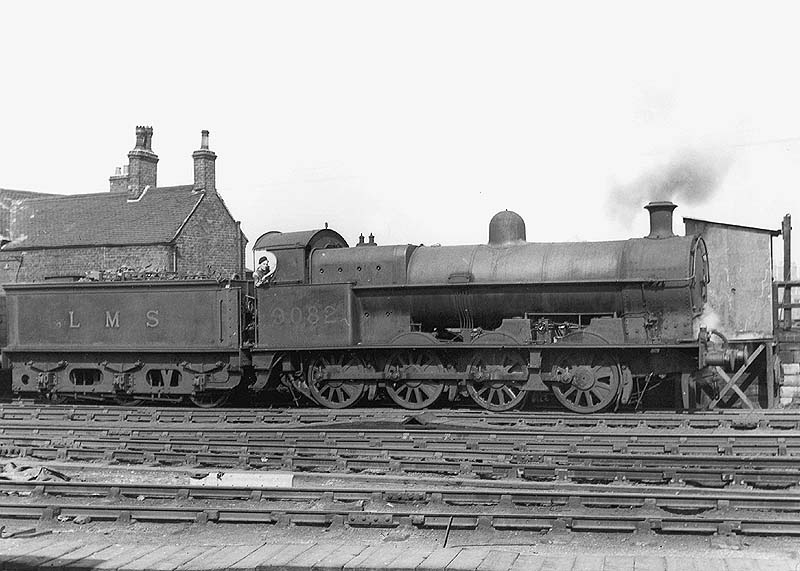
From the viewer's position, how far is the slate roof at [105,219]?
27.8 meters

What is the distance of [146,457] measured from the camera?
33.0 feet

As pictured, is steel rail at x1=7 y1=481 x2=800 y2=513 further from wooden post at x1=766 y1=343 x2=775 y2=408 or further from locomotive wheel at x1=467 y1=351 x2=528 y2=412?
wooden post at x1=766 y1=343 x2=775 y2=408

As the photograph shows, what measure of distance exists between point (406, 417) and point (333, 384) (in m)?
2.16

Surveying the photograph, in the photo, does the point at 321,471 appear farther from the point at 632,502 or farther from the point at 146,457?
the point at 632,502

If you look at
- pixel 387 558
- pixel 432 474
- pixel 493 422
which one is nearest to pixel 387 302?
pixel 493 422

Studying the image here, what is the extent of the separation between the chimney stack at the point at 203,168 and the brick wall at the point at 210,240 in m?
0.35

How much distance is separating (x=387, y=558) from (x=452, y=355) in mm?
6856

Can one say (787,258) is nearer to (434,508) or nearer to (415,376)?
(415,376)

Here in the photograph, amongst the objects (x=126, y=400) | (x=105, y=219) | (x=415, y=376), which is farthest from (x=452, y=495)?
(x=105, y=219)

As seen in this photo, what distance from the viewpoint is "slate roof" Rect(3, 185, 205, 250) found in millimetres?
27844

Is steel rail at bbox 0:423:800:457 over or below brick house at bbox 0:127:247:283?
below

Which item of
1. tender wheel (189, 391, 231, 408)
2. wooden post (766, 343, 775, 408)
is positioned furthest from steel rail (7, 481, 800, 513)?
wooden post (766, 343, 775, 408)

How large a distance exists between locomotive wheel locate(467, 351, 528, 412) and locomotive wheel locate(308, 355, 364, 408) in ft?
5.83

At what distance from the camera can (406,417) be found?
11.4m
